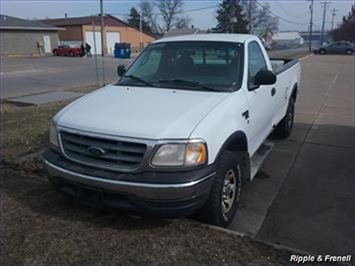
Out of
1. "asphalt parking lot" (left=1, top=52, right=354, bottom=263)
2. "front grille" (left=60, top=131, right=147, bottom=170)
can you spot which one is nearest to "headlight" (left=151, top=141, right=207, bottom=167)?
"front grille" (left=60, top=131, right=147, bottom=170)

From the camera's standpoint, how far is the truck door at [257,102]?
4.64 meters

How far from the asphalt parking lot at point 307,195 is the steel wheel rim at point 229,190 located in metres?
0.24

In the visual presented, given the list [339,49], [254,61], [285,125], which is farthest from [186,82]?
[339,49]

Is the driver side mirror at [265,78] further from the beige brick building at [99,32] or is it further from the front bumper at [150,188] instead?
the beige brick building at [99,32]

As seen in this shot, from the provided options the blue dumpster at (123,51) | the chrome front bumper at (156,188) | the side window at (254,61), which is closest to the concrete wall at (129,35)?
the blue dumpster at (123,51)

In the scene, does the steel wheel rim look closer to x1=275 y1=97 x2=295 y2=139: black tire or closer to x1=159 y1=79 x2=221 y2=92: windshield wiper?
x1=159 y1=79 x2=221 y2=92: windshield wiper

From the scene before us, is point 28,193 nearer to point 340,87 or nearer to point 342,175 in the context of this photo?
point 342,175

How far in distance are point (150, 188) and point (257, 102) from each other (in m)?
2.02

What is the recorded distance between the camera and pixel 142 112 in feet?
12.3

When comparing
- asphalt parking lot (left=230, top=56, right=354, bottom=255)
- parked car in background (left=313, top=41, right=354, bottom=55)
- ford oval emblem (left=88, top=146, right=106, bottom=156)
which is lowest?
parked car in background (left=313, top=41, right=354, bottom=55)

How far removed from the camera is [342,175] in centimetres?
563

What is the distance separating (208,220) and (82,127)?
1.44 m

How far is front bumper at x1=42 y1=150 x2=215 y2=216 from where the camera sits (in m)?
3.35

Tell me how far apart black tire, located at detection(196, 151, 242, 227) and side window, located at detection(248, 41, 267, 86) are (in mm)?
1133
